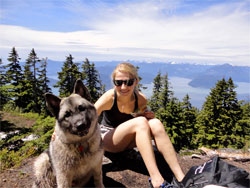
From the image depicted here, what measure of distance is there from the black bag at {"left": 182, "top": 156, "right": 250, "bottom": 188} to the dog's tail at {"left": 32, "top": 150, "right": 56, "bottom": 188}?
258cm

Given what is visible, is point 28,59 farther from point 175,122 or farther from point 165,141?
point 165,141

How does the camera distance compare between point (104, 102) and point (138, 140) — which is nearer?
point (138, 140)

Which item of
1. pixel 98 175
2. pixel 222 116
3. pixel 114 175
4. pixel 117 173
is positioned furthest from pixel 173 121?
pixel 98 175

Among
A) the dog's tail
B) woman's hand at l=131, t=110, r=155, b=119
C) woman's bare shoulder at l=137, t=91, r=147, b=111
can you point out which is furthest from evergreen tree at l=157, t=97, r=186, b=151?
the dog's tail

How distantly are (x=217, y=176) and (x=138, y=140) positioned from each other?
1584mm

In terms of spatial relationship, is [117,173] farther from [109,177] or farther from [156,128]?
[156,128]

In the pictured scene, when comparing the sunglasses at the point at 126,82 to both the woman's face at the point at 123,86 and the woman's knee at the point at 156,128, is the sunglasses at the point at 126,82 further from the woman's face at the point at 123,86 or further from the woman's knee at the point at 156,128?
the woman's knee at the point at 156,128

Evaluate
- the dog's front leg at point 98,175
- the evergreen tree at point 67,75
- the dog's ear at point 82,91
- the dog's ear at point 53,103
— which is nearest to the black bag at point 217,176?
the dog's front leg at point 98,175

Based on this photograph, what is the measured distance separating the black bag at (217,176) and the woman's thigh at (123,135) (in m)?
1.29

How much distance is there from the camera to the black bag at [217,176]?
108 inches

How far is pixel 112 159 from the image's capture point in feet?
15.1

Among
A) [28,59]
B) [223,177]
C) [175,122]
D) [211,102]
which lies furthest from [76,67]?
[223,177]

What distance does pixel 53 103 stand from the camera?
3016 mm

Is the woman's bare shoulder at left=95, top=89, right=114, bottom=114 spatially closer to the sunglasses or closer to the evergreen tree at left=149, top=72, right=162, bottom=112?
the sunglasses
